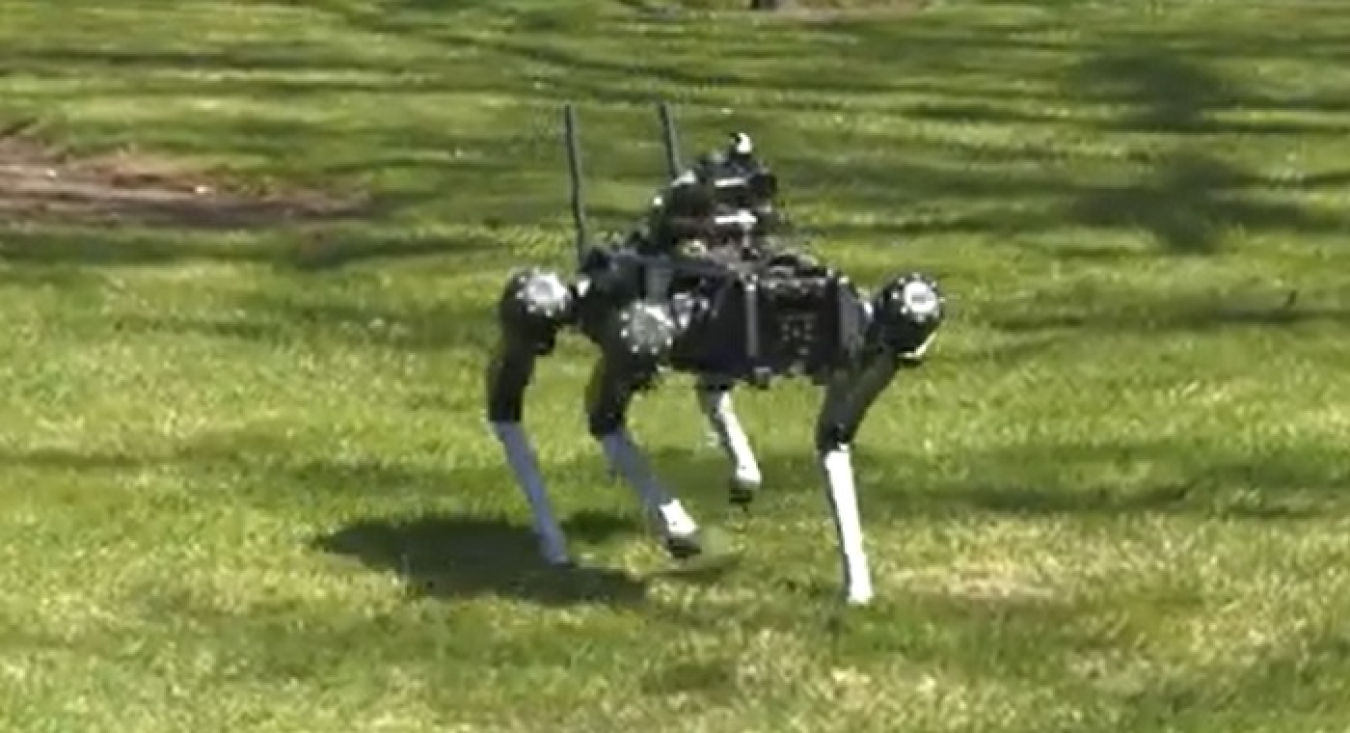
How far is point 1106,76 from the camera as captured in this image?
95.0 feet

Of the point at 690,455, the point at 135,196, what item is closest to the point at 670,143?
the point at 690,455

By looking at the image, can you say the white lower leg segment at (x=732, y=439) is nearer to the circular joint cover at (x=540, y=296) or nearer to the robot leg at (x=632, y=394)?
the robot leg at (x=632, y=394)

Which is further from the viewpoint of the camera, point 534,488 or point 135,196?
point 135,196

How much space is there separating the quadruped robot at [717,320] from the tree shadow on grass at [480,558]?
30cm

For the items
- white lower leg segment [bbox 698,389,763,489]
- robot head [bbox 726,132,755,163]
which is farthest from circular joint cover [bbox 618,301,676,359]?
white lower leg segment [bbox 698,389,763,489]

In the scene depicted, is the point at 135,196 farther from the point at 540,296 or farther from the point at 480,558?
the point at 540,296

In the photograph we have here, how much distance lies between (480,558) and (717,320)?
153cm

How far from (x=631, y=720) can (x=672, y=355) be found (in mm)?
1059

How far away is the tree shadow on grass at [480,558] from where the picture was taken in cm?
894

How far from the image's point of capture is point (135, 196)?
69.6ft

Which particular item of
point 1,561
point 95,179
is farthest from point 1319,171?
point 1,561

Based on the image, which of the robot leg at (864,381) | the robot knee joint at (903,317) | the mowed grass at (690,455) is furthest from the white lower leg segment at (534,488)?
the robot knee joint at (903,317)

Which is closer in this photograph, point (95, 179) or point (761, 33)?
point (95, 179)

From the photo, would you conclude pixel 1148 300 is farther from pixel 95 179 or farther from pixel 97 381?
pixel 95 179
